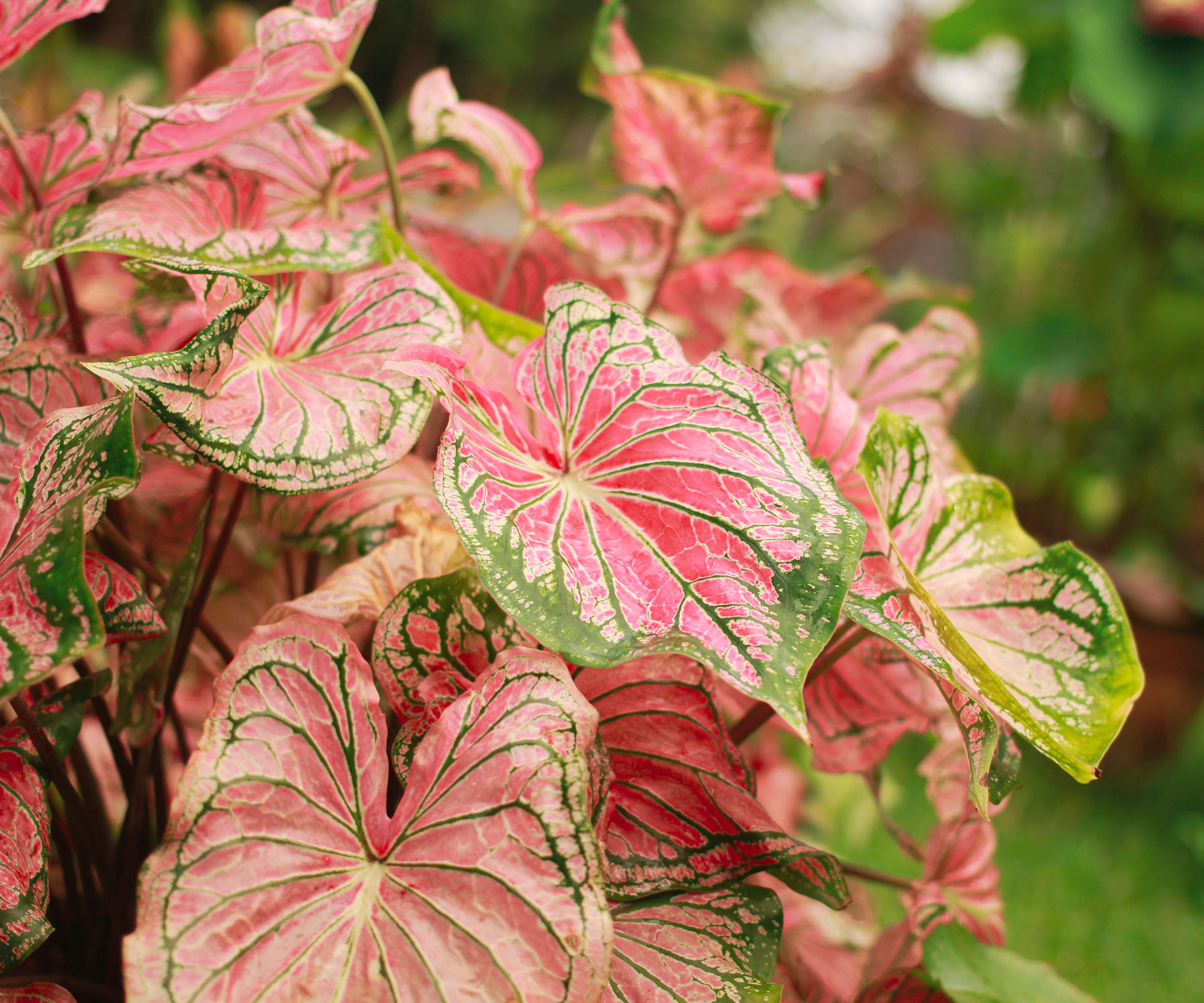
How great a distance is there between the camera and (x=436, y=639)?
381mm

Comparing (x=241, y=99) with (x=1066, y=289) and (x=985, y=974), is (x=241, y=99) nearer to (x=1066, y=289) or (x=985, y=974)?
(x=985, y=974)

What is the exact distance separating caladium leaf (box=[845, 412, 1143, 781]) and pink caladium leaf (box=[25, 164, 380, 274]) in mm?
275

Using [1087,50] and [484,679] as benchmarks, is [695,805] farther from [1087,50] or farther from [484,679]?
[1087,50]

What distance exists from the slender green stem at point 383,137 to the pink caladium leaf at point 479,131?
3 cm

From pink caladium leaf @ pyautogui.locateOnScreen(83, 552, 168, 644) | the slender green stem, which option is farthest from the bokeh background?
pink caladium leaf @ pyautogui.locateOnScreen(83, 552, 168, 644)

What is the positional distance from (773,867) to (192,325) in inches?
16.2

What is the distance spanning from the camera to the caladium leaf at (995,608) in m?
0.34

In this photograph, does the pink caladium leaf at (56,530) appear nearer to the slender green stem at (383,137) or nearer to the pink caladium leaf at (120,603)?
the pink caladium leaf at (120,603)

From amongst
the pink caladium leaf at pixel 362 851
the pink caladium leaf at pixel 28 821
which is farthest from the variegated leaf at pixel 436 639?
the pink caladium leaf at pixel 28 821

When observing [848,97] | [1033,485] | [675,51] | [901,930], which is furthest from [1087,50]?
[675,51]

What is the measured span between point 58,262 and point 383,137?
0.20m

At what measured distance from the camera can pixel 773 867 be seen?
406 millimetres

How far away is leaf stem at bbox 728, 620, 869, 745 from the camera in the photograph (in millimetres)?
435

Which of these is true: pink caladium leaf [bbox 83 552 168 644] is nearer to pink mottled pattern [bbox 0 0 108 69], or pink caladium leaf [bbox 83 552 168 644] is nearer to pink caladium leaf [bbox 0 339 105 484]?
pink caladium leaf [bbox 0 339 105 484]
